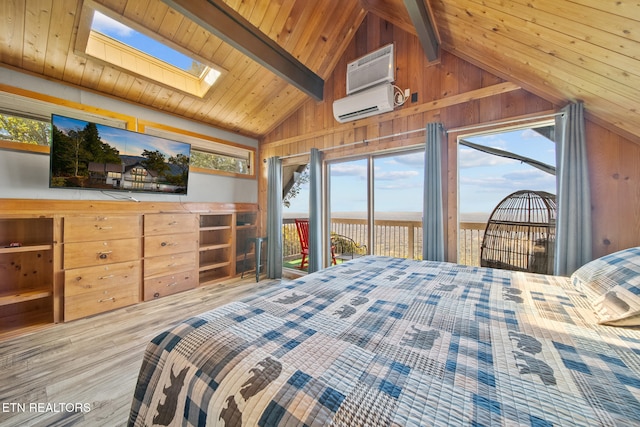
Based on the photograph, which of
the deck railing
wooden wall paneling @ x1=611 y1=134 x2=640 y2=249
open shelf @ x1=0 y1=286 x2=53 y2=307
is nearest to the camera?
wooden wall paneling @ x1=611 y1=134 x2=640 y2=249

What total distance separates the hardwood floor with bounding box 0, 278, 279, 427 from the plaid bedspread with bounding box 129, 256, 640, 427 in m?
0.90

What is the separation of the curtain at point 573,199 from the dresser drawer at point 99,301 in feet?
14.2

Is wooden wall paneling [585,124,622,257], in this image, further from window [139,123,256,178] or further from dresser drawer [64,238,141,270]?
dresser drawer [64,238,141,270]

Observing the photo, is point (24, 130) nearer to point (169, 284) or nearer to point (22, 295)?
point (22, 295)

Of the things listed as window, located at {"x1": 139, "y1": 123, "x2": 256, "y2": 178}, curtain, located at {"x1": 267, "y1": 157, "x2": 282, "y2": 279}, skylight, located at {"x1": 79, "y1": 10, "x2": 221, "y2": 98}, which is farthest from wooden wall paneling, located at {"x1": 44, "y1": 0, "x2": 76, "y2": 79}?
curtain, located at {"x1": 267, "y1": 157, "x2": 282, "y2": 279}

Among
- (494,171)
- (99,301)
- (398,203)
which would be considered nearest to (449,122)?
(494,171)

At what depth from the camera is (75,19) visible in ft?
6.76

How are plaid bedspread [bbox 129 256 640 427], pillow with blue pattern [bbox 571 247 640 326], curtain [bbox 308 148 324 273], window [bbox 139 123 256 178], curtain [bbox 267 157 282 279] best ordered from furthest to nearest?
curtain [bbox 267 157 282 279] → curtain [bbox 308 148 324 273] → window [bbox 139 123 256 178] → pillow with blue pattern [bbox 571 247 640 326] → plaid bedspread [bbox 129 256 640 427]

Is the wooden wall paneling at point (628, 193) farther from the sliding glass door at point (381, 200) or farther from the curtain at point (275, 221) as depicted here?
the curtain at point (275, 221)

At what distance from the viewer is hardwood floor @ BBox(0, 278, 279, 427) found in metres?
1.40

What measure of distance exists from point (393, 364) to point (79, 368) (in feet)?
7.65

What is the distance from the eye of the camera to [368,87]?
3066mm

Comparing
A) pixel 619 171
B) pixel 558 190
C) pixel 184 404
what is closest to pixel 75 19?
pixel 184 404

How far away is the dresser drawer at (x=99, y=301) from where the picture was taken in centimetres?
246
